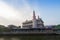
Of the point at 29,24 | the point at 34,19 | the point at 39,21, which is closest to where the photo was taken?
the point at 34,19

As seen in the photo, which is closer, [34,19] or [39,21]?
[34,19]

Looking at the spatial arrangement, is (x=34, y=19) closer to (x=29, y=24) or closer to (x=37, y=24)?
(x=37, y=24)

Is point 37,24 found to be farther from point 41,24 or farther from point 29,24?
point 29,24

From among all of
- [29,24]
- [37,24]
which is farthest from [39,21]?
[29,24]

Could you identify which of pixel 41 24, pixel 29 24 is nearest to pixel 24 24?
pixel 29 24

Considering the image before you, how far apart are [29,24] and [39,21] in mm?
5843

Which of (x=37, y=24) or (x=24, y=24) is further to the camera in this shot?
(x=24, y=24)

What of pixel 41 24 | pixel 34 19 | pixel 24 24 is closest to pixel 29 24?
pixel 24 24

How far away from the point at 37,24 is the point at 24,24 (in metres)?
6.92

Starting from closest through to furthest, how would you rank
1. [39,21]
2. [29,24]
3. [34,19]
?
[34,19] → [39,21] → [29,24]

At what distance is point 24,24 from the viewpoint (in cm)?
5194

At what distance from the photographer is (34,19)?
43.6m

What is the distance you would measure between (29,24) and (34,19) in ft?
27.4

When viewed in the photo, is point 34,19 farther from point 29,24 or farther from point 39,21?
point 29,24
